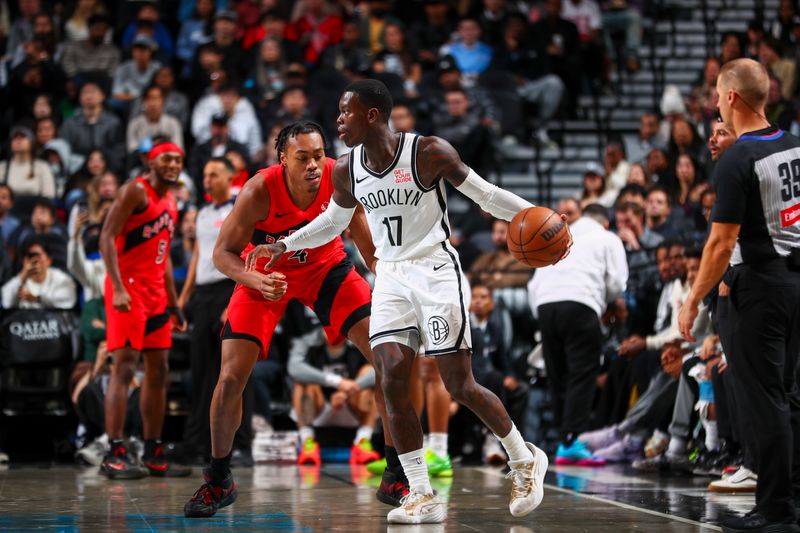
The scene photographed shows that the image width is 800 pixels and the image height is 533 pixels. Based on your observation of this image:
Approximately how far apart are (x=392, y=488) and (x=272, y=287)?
1298 mm

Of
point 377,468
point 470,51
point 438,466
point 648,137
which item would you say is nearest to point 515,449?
point 438,466

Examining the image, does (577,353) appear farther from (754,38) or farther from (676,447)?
(754,38)

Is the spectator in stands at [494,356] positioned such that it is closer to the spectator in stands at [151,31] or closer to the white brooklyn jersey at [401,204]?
the white brooklyn jersey at [401,204]

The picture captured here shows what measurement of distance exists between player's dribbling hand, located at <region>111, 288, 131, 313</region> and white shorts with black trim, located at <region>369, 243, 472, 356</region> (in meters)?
2.66

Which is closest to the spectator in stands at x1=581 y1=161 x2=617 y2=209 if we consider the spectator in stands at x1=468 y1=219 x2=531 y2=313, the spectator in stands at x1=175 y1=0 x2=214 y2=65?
the spectator in stands at x1=468 y1=219 x2=531 y2=313

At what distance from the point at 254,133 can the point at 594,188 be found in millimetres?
4072

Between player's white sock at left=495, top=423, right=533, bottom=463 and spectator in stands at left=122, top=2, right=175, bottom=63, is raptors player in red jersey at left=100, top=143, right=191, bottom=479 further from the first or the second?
spectator in stands at left=122, top=2, right=175, bottom=63

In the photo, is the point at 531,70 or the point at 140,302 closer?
the point at 140,302

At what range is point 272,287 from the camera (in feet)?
17.6

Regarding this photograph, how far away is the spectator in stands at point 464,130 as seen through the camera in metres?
12.8

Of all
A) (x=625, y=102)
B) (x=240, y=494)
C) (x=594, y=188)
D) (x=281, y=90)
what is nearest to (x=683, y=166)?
(x=594, y=188)

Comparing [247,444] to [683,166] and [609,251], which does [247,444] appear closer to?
[609,251]

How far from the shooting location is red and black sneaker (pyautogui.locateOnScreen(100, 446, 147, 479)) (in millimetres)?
A: 7539

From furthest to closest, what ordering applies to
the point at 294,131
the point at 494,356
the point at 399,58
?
the point at 399,58
the point at 494,356
the point at 294,131
